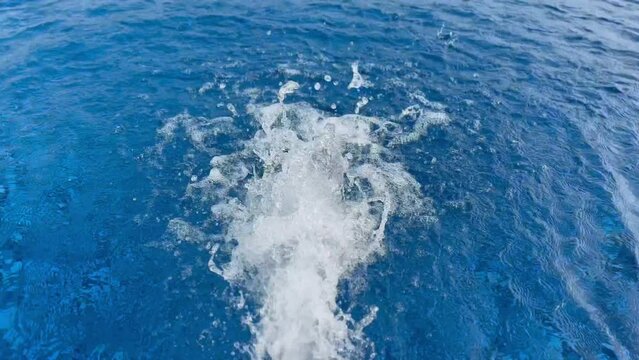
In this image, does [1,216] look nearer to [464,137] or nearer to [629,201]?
[464,137]

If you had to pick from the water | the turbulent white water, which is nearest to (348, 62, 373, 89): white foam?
the water

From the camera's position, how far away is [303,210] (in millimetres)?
8539

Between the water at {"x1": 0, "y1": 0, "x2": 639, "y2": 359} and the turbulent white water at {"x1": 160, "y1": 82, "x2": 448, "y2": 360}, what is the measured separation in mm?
39

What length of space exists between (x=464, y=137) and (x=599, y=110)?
13.2 feet

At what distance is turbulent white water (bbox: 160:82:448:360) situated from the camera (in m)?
6.89

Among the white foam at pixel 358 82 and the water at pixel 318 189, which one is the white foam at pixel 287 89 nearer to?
the water at pixel 318 189

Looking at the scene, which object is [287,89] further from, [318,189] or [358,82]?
[318,189]

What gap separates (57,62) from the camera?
1280cm

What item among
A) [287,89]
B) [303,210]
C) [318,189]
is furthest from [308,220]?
[287,89]

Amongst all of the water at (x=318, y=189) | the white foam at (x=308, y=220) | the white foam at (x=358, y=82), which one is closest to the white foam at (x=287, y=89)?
the water at (x=318, y=189)

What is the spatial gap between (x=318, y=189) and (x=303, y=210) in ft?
2.39

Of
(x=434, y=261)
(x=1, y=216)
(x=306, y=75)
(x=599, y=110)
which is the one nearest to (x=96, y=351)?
(x=1, y=216)

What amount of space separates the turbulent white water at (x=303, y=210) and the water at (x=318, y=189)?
0.04 m

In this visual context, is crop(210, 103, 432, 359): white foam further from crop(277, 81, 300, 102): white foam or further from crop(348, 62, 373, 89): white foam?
crop(348, 62, 373, 89): white foam
